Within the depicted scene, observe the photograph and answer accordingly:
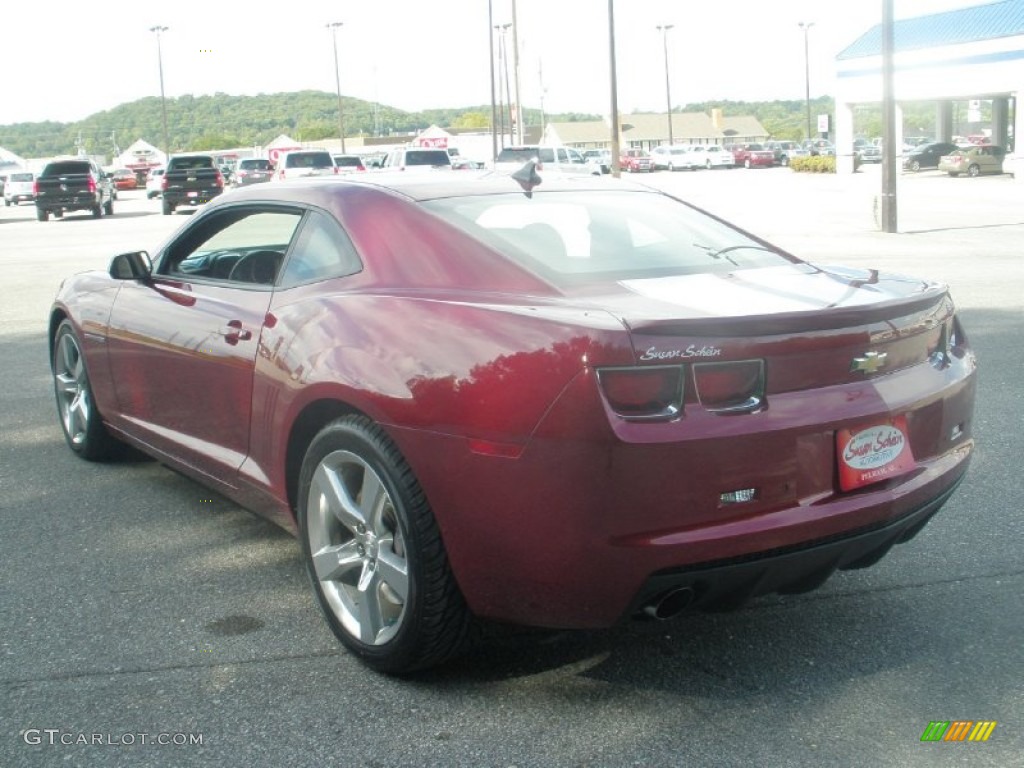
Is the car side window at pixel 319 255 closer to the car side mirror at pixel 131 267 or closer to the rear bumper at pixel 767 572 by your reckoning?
the car side mirror at pixel 131 267

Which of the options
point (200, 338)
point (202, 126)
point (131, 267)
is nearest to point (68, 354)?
point (131, 267)

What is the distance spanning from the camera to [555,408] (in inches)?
123

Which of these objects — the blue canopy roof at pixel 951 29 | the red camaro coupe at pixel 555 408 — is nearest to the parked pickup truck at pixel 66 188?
the blue canopy roof at pixel 951 29

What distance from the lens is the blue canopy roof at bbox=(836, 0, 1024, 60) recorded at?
4794 cm

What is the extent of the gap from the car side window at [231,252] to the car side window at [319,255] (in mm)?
242

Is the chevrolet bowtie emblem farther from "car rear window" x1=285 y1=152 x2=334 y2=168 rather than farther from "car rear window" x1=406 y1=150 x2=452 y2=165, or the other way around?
"car rear window" x1=285 y1=152 x2=334 y2=168

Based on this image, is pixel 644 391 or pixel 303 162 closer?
pixel 644 391

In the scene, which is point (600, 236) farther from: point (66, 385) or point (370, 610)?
point (66, 385)

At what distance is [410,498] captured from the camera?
3.46 m

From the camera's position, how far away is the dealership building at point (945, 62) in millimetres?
47250

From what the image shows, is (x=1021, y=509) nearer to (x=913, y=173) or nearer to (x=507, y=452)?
(x=507, y=452)

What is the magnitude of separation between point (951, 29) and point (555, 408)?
53139mm

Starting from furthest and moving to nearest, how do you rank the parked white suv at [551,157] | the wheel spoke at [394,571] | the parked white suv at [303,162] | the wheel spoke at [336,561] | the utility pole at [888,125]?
the parked white suv at [551,157] < the parked white suv at [303,162] < the utility pole at [888,125] < the wheel spoke at [336,561] < the wheel spoke at [394,571]

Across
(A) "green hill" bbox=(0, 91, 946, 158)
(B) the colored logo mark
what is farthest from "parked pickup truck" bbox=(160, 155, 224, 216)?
(A) "green hill" bbox=(0, 91, 946, 158)
